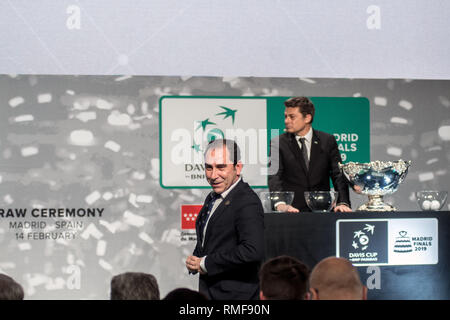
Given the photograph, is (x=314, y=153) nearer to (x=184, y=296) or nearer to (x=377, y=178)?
(x=377, y=178)

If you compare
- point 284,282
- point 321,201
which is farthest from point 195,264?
point 284,282

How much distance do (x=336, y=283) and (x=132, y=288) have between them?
57 cm

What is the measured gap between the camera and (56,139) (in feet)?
14.5

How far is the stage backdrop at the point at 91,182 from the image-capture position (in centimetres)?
438

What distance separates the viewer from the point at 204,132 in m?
4.53

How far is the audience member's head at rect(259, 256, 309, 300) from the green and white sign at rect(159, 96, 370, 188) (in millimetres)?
2803

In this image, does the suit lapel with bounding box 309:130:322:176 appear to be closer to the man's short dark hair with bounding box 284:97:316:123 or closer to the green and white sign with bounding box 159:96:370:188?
the man's short dark hair with bounding box 284:97:316:123

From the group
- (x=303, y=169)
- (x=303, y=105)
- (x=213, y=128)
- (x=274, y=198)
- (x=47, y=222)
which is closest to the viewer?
(x=274, y=198)

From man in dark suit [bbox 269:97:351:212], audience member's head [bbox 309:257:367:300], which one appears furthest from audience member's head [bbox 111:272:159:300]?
man in dark suit [bbox 269:97:351:212]

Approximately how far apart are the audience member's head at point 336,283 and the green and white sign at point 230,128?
2815 millimetres

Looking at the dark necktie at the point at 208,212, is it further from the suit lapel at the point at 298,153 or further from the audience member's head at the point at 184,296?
the suit lapel at the point at 298,153

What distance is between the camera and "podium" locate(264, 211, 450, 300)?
2.54 m

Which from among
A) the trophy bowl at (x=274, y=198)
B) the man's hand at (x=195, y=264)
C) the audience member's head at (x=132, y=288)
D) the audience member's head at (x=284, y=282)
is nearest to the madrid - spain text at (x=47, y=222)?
the trophy bowl at (x=274, y=198)
